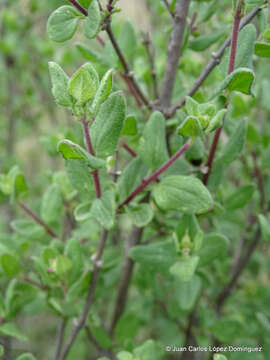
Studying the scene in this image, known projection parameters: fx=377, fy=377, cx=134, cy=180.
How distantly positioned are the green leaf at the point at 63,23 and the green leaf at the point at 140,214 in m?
0.32

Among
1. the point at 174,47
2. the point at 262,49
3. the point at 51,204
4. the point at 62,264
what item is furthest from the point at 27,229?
the point at 262,49

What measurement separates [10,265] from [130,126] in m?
0.43

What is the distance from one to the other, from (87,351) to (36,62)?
1.47 meters

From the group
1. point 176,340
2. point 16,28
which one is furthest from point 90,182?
point 16,28

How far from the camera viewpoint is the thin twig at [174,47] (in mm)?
710

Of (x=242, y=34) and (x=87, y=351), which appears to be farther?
(x=87, y=351)

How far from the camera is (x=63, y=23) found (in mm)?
617

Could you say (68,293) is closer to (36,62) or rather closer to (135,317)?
(135,317)

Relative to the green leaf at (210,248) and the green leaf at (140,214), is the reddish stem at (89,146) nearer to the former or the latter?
the green leaf at (140,214)

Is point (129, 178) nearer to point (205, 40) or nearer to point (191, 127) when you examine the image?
point (191, 127)

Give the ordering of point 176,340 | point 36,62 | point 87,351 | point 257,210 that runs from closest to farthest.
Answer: point 257,210, point 176,340, point 87,351, point 36,62

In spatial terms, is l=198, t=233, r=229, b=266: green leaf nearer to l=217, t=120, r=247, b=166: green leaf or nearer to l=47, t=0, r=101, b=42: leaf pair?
l=217, t=120, r=247, b=166: green leaf

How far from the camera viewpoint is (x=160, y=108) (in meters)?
0.82

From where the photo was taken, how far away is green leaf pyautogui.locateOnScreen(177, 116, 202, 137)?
1.77ft
